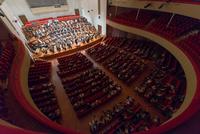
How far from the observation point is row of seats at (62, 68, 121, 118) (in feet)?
19.3

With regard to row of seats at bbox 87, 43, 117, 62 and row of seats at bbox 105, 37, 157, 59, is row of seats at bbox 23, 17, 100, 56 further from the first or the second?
row of seats at bbox 105, 37, 157, 59

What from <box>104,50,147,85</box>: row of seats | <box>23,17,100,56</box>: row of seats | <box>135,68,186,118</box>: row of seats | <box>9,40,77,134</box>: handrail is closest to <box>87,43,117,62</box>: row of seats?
<box>104,50,147,85</box>: row of seats

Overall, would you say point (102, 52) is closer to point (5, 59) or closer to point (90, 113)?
point (90, 113)

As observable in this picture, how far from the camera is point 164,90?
6.12 meters

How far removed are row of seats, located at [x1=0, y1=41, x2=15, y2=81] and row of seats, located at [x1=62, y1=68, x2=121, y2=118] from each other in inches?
108

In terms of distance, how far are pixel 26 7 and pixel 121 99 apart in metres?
14.9

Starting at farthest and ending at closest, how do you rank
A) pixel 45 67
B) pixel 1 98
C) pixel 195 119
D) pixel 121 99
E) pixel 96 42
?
pixel 96 42 < pixel 45 67 < pixel 121 99 < pixel 1 98 < pixel 195 119

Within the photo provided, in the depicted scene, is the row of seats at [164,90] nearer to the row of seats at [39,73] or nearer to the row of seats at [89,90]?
the row of seats at [89,90]

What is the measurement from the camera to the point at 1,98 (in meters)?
4.00

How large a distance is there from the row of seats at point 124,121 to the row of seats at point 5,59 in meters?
3.69

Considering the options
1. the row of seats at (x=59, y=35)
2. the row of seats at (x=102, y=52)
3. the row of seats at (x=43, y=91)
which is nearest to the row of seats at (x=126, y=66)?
the row of seats at (x=102, y=52)

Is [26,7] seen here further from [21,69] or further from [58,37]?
[21,69]

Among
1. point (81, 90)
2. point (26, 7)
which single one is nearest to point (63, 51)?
point (81, 90)

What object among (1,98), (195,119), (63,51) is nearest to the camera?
(195,119)
